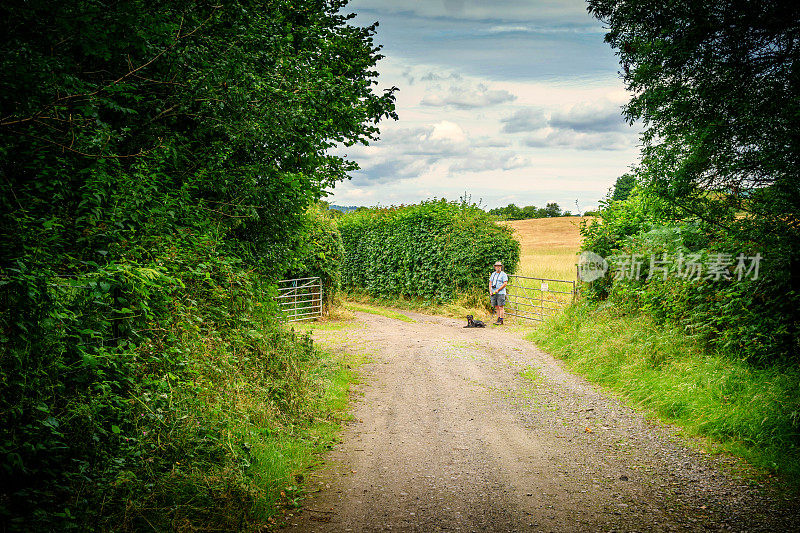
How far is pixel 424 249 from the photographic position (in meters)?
20.5

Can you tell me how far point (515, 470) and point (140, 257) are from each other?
438cm

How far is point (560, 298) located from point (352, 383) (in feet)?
35.5

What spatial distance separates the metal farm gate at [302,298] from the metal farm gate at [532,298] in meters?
7.02

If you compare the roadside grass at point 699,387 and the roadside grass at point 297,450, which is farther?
the roadside grass at point 699,387

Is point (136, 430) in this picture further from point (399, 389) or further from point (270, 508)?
point (399, 389)

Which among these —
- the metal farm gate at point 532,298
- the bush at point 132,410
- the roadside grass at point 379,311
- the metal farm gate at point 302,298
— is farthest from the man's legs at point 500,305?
the bush at point 132,410

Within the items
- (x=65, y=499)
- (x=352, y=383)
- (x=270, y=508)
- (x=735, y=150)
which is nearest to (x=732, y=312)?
Result: (x=735, y=150)

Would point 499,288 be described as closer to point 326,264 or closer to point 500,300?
point 500,300

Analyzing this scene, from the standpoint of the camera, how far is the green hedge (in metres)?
18.6

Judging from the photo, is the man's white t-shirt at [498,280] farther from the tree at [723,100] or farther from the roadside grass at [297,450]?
the roadside grass at [297,450]

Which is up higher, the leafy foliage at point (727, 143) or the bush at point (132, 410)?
the leafy foliage at point (727, 143)

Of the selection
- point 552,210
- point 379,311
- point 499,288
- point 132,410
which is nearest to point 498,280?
point 499,288

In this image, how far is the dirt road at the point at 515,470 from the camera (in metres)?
4.33

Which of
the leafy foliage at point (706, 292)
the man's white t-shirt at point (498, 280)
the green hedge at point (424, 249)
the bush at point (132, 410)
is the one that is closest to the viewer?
the bush at point (132, 410)
